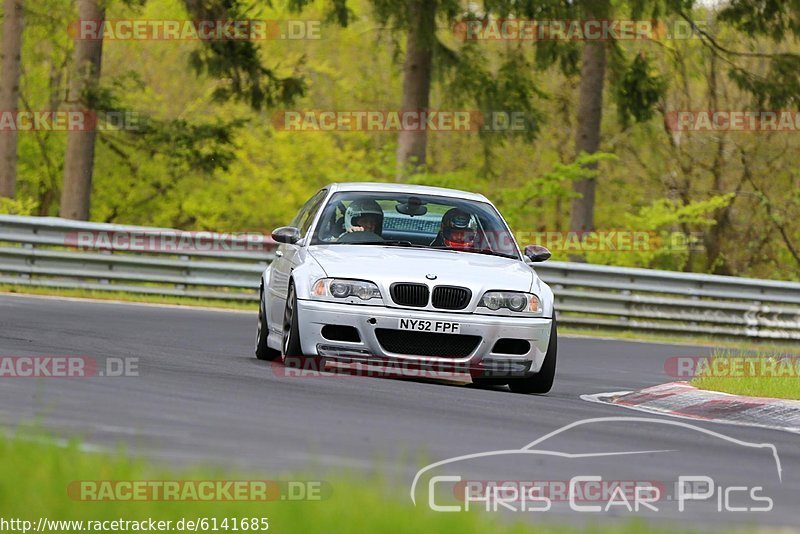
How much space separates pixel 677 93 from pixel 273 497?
3858cm

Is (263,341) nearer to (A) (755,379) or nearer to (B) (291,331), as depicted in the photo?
(B) (291,331)

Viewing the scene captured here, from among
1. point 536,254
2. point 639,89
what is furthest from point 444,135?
point 536,254

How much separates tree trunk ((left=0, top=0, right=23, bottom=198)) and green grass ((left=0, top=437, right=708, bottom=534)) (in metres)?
28.5

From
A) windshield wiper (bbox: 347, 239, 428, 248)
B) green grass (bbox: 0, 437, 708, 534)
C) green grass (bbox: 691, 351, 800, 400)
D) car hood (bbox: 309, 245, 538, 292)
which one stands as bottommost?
green grass (bbox: 0, 437, 708, 534)

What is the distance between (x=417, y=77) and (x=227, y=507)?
88.9ft

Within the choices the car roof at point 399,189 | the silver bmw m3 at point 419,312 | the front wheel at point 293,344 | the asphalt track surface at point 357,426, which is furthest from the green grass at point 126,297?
the front wheel at point 293,344

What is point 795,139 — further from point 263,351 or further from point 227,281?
point 263,351

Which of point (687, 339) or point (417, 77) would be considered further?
point (417, 77)

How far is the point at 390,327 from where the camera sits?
11156 millimetres

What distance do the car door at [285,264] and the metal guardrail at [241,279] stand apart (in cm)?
989

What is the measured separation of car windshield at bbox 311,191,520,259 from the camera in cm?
1251

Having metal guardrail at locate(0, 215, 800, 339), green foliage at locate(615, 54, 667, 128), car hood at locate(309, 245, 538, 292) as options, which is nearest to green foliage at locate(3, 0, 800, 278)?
green foliage at locate(615, 54, 667, 128)

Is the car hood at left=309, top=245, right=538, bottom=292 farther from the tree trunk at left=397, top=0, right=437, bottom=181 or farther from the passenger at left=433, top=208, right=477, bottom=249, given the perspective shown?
the tree trunk at left=397, top=0, right=437, bottom=181

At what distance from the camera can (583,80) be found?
106 ft
